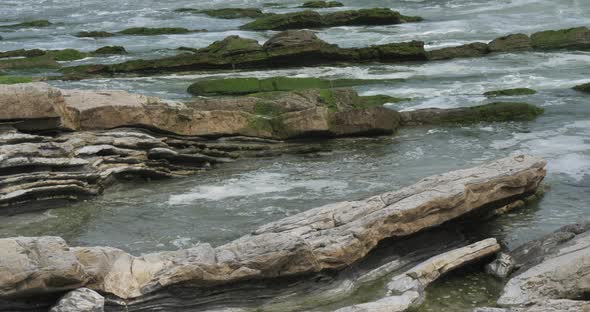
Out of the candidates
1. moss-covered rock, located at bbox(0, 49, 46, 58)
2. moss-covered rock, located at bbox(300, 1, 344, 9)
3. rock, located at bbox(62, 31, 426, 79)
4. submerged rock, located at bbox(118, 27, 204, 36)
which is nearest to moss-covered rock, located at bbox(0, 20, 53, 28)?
submerged rock, located at bbox(118, 27, 204, 36)

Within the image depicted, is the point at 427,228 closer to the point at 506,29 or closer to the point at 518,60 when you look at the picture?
the point at 518,60

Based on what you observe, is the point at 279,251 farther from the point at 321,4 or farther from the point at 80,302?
the point at 321,4

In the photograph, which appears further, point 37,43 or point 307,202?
point 37,43

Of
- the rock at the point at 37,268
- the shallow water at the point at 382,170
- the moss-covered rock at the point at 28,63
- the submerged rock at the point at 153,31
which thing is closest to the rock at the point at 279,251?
the rock at the point at 37,268

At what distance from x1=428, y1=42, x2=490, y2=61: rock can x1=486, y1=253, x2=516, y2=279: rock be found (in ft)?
70.0

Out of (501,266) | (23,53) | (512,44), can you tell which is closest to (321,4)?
(512,44)

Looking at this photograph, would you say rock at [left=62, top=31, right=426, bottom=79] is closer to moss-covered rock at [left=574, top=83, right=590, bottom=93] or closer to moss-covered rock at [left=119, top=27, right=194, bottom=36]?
moss-covered rock at [left=574, top=83, right=590, bottom=93]

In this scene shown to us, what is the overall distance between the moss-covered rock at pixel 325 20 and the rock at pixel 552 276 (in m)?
33.1

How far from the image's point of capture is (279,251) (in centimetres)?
1042

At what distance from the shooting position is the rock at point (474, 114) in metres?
21.8

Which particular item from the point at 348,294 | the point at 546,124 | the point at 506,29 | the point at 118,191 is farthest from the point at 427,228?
the point at 506,29

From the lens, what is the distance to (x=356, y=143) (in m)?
19.8

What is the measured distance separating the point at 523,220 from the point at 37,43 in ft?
101

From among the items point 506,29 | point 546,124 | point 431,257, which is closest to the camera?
point 431,257
